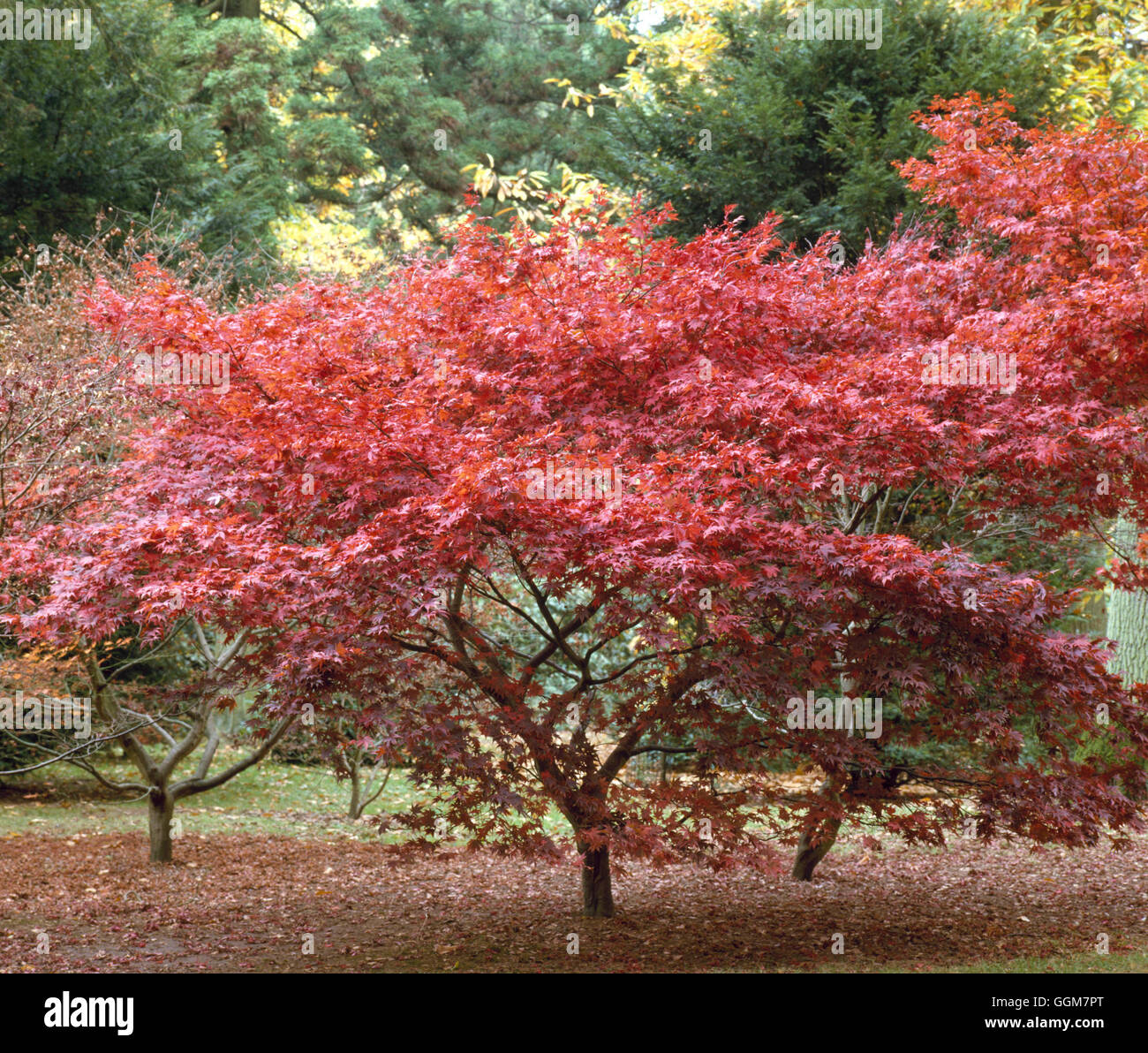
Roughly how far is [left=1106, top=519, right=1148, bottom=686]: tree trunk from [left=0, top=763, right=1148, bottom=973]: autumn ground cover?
210cm

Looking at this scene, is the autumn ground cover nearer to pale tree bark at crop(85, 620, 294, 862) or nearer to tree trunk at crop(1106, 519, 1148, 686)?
pale tree bark at crop(85, 620, 294, 862)

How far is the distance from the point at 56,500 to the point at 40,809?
613cm

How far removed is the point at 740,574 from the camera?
5582 millimetres

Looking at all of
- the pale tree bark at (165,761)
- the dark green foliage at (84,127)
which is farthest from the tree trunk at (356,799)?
the dark green foliage at (84,127)

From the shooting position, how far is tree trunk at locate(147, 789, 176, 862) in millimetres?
9641

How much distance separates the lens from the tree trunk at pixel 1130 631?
39.5ft

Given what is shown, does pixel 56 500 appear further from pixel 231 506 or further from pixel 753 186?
pixel 753 186

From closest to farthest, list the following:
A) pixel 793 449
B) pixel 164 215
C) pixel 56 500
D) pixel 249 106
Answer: pixel 793 449, pixel 56 500, pixel 164 215, pixel 249 106

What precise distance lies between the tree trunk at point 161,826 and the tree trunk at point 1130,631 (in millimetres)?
10079

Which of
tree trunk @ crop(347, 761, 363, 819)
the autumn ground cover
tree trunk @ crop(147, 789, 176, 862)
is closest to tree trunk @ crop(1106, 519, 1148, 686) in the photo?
the autumn ground cover

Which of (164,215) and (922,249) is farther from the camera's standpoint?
(164,215)
